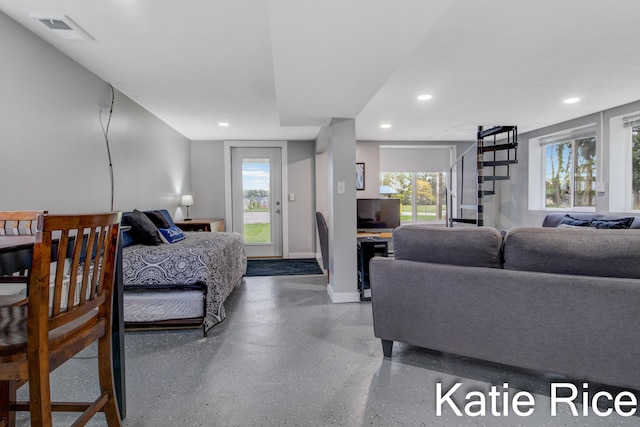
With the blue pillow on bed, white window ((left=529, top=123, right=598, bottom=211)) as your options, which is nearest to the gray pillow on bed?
the blue pillow on bed

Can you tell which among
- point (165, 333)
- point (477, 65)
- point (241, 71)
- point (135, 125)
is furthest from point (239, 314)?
point (477, 65)

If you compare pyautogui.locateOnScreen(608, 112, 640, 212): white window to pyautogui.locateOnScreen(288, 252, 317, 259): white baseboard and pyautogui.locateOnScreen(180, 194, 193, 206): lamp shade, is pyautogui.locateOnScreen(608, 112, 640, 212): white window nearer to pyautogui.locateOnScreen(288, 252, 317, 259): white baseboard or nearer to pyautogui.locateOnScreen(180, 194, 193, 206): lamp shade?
pyautogui.locateOnScreen(288, 252, 317, 259): white baseboard

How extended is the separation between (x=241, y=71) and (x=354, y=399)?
260 centimetres

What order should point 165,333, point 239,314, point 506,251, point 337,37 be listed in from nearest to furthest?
point 337,37
point 506,251
point 165,333
point 239,314

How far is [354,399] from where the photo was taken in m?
1.71

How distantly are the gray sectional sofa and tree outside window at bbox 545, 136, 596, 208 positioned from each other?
388 cm

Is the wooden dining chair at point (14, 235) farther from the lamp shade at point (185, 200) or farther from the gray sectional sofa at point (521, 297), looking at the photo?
the lamp shade at point (185, 200)

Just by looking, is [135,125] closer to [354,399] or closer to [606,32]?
[354,399]

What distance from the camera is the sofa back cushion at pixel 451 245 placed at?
6.22ft

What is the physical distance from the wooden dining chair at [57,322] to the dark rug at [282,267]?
11.1ft

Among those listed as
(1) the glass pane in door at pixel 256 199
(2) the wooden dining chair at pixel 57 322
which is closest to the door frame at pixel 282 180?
(1) the glass pane in door at pixel 256 199

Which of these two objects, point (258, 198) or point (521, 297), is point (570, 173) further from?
point (258, 198)

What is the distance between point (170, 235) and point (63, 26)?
184 cm

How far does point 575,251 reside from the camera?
66.9 inches
